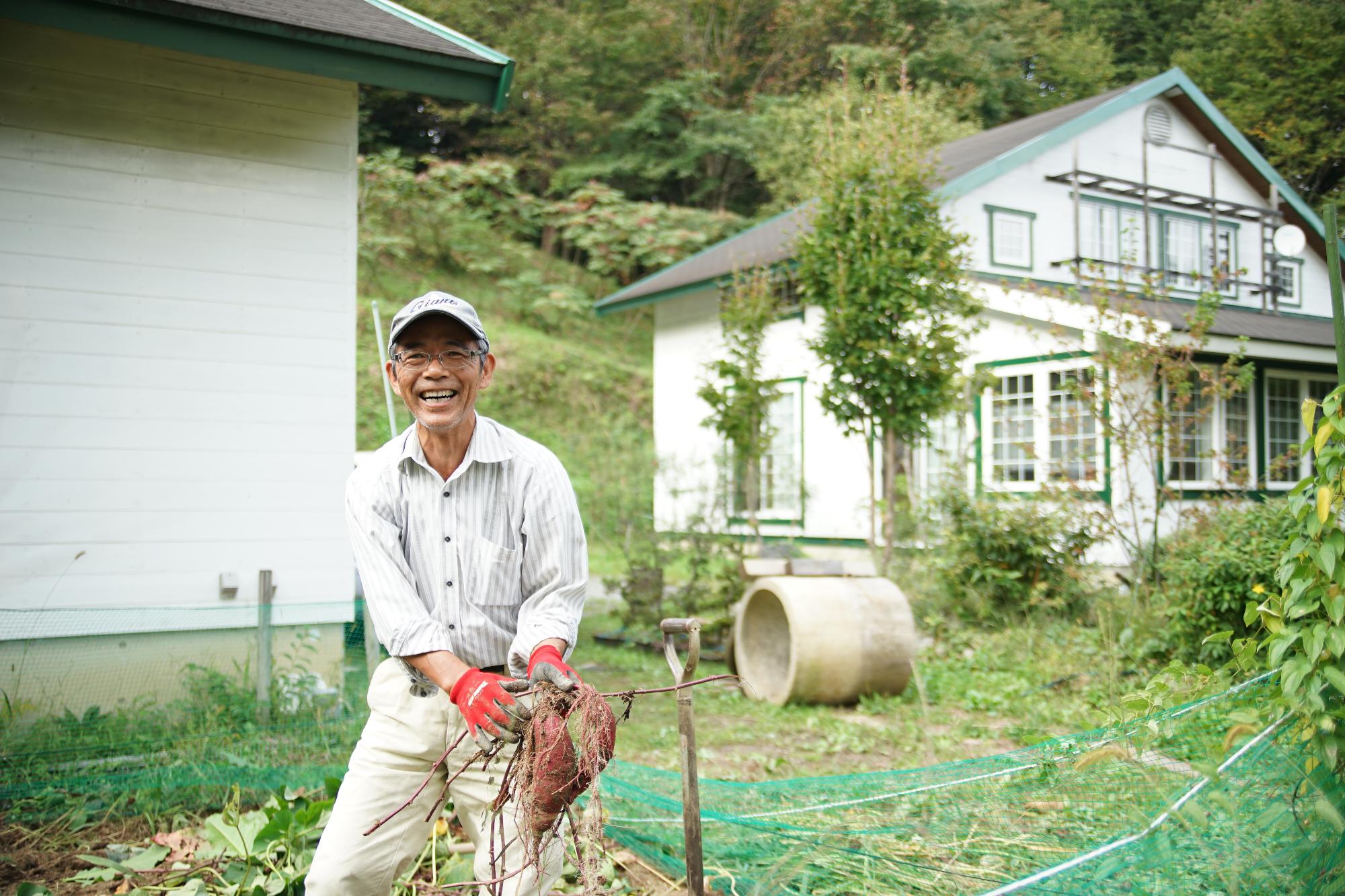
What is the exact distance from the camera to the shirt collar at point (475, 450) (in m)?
2.75

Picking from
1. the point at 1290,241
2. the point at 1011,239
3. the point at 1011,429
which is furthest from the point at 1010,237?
the point at 1290,241

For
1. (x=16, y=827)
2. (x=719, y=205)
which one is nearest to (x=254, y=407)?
(x=16, y=827)

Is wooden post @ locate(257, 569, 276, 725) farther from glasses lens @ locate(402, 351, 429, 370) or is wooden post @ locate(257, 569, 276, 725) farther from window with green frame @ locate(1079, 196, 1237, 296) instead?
window with green frame @ locate(1079, 196, 1237, 296)

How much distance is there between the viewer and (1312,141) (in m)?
10.8

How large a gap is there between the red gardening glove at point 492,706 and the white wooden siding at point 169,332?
3527mm

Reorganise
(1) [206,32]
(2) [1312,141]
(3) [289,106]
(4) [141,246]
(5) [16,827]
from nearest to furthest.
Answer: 1. (5) [16,827]
2. (1) [206,32]
3. (4) [141,246]
4. (3) [289,106]
5. (2) [1312,141]

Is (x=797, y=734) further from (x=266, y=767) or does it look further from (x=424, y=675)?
(x=424, y=675)

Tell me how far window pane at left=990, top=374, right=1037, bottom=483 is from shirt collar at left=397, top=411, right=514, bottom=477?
9.74 metres

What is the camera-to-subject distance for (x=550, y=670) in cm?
238

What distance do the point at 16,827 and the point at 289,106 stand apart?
162 inches

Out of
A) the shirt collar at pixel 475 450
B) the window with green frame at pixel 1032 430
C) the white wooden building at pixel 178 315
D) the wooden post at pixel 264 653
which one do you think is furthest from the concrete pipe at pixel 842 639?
the shirt collar at pixel 475 450

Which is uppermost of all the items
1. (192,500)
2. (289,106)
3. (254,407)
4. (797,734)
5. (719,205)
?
(719,205)

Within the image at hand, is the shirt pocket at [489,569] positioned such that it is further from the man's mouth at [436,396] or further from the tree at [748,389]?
the tree at [748,389]

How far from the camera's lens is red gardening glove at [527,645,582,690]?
2.35 metres
